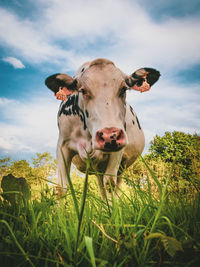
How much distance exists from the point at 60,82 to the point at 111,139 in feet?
5.00

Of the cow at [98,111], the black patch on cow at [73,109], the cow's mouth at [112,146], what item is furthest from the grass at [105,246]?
the black patch on cow at [73,109]

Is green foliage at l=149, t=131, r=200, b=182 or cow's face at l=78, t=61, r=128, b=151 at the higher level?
green foliage at l=149, t=131, r=200, b=182

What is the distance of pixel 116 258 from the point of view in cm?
77

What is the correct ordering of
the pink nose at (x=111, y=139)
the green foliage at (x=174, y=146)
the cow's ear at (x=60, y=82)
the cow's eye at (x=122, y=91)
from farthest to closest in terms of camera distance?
the green foliage at (x=174, y=146) → the cow's ear at (x=60, y=82) → the cow's eye at (x=122, y=91) → the pink nose at (x=111, y=139)

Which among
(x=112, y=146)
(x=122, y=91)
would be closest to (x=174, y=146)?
(x=122, y=91)

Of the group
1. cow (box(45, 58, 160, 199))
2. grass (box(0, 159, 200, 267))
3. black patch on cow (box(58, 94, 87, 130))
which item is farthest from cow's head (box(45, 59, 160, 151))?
grass (box(0, 159, 200, 267))

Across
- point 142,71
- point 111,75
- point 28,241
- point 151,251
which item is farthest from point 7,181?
point 142,71

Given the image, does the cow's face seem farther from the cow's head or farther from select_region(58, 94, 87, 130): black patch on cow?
select_region(58, 94, 87, 130): black patch on cow

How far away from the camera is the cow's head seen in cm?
239

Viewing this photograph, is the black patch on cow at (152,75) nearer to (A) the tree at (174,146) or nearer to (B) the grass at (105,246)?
(B) the grass at (105,246)

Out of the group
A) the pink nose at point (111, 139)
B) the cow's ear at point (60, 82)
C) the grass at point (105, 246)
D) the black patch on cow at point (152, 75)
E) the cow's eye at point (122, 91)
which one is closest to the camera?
the grass at point (105, 246)

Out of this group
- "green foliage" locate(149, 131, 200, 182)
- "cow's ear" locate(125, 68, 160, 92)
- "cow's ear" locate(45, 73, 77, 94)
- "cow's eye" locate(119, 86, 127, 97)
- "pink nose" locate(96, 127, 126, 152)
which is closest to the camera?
"pink nose" locate(96, 127, 126, 152)

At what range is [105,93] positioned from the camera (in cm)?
280

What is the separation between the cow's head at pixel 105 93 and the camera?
7.83 ft
